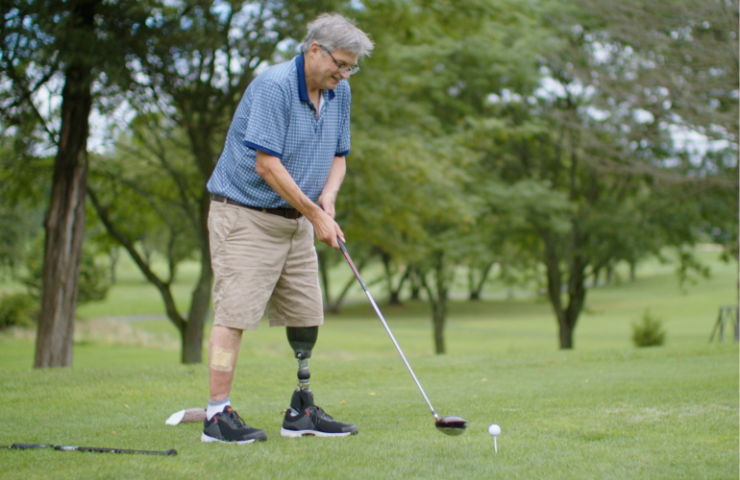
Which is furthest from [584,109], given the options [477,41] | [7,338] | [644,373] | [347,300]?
[347,300]

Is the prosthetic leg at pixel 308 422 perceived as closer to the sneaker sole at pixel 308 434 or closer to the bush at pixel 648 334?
the sneaker sole at pixel 308 434

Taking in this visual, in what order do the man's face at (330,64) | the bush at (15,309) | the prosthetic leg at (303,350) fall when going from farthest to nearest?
1. the bush at (15,309)
2. the prosthetic leg at (303,350)
3. the man's face at (330,64)

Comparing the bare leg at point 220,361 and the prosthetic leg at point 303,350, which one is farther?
the prosthetic leg at point 303,350

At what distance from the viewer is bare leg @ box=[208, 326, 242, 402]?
10.6 feet

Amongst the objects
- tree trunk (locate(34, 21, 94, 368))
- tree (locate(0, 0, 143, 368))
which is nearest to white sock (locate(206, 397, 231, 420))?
tree (locate(0, 0, 143, 368))

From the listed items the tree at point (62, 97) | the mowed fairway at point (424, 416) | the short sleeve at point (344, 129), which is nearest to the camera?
the mowed fairway at point (424, 416)

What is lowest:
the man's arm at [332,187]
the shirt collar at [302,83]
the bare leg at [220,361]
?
the bare leg at [220,361]

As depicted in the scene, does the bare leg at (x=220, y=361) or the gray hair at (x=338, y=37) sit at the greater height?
the gray hair at (x=338, y=37)

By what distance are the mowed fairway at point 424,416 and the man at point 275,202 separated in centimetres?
24

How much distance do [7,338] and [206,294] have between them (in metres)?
7.90

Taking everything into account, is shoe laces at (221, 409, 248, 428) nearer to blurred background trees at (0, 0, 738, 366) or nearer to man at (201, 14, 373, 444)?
man at (201, 14, 373, 444)

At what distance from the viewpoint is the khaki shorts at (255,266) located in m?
3.24

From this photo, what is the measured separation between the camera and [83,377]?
5.04 m

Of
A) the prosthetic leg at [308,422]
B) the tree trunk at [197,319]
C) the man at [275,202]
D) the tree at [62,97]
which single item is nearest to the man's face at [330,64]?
the man at [275,202]
